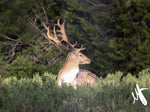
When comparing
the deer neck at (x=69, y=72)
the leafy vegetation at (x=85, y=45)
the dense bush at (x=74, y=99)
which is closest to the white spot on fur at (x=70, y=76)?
the deer neck at (x=69, y=72)

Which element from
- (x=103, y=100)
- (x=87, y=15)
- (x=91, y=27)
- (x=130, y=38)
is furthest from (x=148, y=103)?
(x=87, y=15)

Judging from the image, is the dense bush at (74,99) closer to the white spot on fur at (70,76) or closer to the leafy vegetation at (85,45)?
the leafy vegetation at (85,45)

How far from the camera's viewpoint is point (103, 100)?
5516 millimetres

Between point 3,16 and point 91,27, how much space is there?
3933 millimetres

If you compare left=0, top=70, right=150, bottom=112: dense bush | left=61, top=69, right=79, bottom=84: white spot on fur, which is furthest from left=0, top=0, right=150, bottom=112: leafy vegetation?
left=61, top=69, right=79, bottom=84: white spot on fur

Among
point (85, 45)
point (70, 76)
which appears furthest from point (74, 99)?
point (85, 45)

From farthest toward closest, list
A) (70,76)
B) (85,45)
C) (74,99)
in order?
(85,45) → (70,76) → (74,99)

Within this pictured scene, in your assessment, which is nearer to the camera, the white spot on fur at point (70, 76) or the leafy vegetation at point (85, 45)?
the leafy vegetation at point (85, 45)

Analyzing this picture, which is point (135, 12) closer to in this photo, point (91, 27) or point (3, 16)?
point (91, 27)

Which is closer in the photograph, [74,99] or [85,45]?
[74,99]

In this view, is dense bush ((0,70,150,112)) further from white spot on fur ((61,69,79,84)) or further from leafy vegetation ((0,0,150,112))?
white spot on fur ((61,69,79,84))

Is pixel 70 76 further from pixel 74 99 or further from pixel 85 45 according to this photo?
pixel 85 45

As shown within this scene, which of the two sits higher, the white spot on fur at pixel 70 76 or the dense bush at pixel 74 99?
the dense bush at pixel 74 99

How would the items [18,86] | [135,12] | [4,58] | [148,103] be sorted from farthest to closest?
[4,58]
[135,12]
[18,86]
[148,103]
